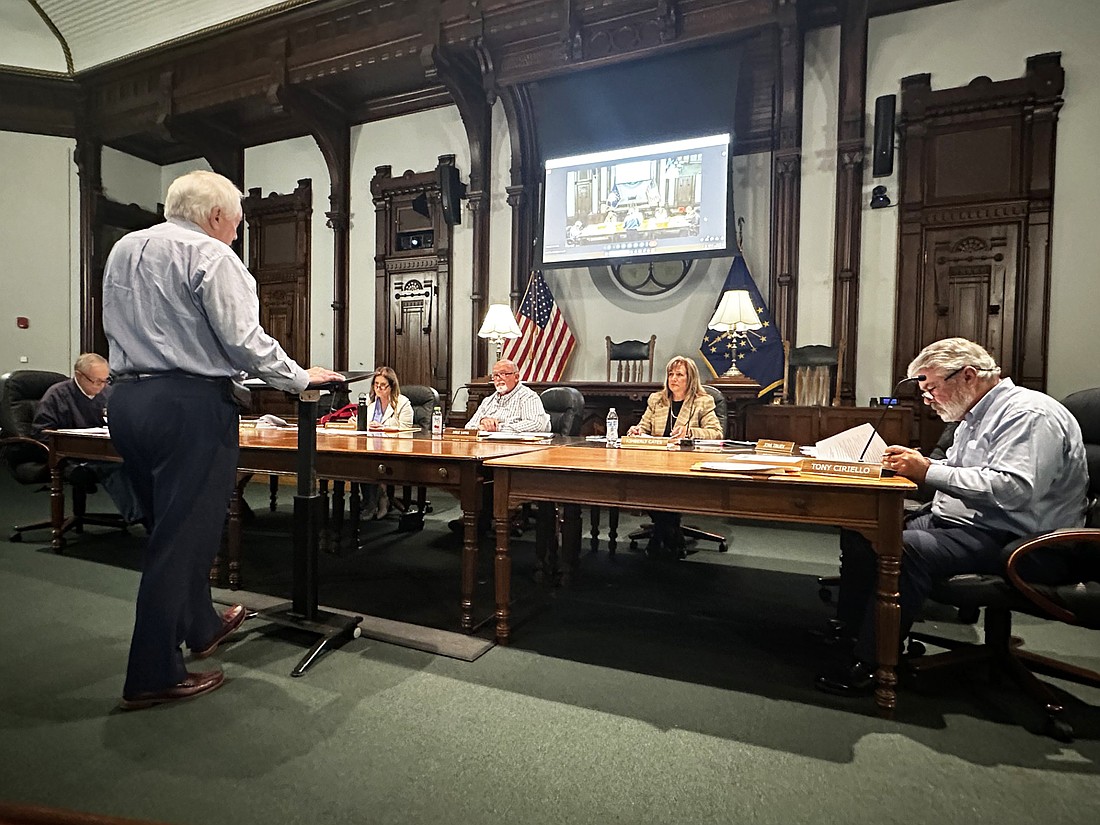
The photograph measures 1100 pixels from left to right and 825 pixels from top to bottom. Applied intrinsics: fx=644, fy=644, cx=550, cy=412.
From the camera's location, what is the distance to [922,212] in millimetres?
5023

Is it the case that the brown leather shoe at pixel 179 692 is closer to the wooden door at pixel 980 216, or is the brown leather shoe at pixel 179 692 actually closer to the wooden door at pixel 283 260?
the wooden door at pixel 980 216

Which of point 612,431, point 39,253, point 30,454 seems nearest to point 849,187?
point 612,431

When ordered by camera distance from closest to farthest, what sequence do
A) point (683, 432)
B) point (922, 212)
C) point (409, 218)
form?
1. point (683, 432)
2. point (922, 212)
3. point (409, 218)

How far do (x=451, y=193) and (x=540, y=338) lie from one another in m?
1.87

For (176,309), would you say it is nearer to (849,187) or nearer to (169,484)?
(169,484)

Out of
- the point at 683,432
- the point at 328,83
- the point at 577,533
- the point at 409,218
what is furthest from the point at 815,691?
the point at 328,83

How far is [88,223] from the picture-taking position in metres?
7.80

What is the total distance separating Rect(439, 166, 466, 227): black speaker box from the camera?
6.54 metres

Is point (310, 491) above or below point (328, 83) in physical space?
below

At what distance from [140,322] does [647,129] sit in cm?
483

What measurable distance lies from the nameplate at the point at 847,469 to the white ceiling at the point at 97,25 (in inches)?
253

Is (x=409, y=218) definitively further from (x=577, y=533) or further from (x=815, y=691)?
(x=815, y=691)

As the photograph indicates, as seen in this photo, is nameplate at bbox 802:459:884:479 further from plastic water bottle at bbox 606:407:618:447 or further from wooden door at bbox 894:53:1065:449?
wooden door at bbox 894:53:1065:449

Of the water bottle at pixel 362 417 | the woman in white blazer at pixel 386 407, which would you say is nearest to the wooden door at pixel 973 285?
the woman in white blazer at pixel 386 407
